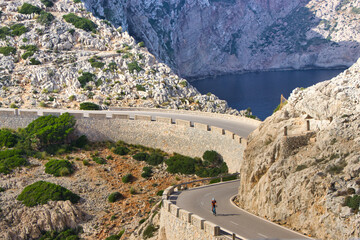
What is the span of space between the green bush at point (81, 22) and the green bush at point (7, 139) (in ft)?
104

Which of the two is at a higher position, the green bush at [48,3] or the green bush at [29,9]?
the green bush at [48,3]

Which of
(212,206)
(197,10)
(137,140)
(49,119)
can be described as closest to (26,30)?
(49,119)

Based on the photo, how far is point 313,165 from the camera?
100ft

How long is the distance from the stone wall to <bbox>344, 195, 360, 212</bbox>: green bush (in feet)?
92.6

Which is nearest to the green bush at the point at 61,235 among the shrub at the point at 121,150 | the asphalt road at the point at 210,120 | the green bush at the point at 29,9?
the shrub at the point at 121,150

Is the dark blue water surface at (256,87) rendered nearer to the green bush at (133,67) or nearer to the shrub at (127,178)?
the green bush at (133,67)

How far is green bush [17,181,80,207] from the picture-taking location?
5247 cm

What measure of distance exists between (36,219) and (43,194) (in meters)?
3.63

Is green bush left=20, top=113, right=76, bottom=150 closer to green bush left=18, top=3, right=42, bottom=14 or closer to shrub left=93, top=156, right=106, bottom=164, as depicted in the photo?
shrub left=93, top=156, right=106, bottom=164

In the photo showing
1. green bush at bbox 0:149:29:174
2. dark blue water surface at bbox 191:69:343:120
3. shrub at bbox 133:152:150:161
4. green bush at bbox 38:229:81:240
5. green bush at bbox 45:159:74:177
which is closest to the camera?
green bush at bbox 38:229:81:240

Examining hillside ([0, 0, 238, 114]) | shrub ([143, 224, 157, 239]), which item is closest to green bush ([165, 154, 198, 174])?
hillside ([0, 0, 238, 114])

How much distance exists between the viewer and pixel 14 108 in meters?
73.9

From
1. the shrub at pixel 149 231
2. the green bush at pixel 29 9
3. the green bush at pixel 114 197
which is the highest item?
the green bush at pixel 29 9

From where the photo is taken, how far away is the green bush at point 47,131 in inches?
2549
